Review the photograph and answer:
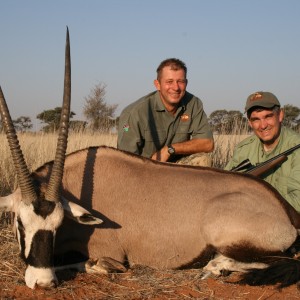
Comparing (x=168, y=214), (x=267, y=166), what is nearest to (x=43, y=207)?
(x=168, y=214)

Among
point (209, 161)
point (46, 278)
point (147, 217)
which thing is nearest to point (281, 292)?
point (147, 217)

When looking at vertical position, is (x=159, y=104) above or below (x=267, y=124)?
above

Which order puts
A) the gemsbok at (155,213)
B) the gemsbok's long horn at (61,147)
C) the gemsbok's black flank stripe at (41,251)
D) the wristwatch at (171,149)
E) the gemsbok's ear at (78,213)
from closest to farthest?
the gemsbok's black flank stripe at (41,251)
the gemsbok's long horn at (61,147)
the gemsbok's ear at (78,213)
the gemsbok at (155,213)
the wristwatch at (171,149)

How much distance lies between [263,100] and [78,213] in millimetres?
2702

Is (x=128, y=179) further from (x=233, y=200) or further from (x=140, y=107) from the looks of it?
(x=140, y=107)

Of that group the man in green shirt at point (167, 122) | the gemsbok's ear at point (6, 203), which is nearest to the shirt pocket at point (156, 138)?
the man in green shirt at point (167, 122)

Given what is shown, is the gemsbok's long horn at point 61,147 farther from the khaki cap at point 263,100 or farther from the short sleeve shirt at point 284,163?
the short sleeve shirt at point 284,163

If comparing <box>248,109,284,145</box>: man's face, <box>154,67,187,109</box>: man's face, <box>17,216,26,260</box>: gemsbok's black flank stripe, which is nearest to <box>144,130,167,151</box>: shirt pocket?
<box>154,67,187,109</box>: man's face

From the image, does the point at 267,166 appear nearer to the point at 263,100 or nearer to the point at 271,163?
the point at 271,163

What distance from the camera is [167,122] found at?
22.6ft

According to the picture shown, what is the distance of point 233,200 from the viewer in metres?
4.48

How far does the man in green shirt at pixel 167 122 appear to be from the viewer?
21.7 feet

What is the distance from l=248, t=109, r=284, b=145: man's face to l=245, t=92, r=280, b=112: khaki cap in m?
0.10

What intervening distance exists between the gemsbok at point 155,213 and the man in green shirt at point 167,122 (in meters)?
1.82
